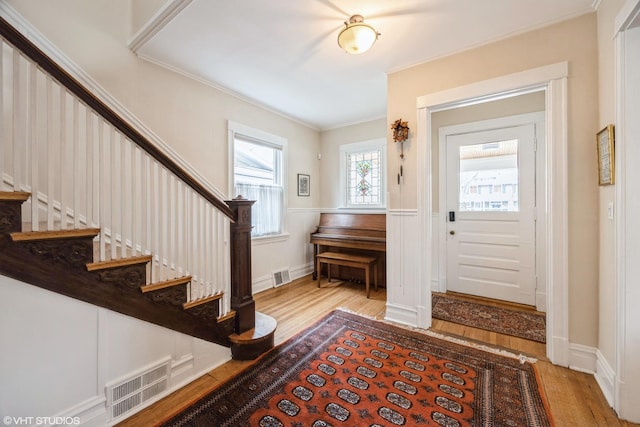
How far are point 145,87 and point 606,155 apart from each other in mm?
3807

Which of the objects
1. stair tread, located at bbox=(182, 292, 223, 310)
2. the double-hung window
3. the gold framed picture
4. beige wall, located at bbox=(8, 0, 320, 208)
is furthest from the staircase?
the gold framed picture

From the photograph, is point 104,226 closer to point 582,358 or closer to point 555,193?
point 555,193

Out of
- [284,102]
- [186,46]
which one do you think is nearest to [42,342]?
[186,46]

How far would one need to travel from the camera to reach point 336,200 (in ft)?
15.5

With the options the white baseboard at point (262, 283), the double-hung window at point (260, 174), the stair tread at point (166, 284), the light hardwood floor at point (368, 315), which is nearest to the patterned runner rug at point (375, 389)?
the light hardwood floor at point (368, 315)

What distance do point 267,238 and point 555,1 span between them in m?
3.73

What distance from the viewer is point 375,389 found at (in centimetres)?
174

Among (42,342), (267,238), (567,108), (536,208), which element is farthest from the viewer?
(267,238)

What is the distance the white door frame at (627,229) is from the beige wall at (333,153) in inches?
119

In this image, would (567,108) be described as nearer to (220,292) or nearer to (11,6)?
(220,292)

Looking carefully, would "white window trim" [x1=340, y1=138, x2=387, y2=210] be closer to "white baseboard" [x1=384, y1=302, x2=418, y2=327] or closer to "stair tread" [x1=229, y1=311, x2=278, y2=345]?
"white baseboard" [x1=384, y1=302, x2=418, y2=327]

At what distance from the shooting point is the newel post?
2094 mm

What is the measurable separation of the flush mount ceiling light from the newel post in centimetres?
147

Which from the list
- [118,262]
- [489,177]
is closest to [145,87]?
[118,262]
